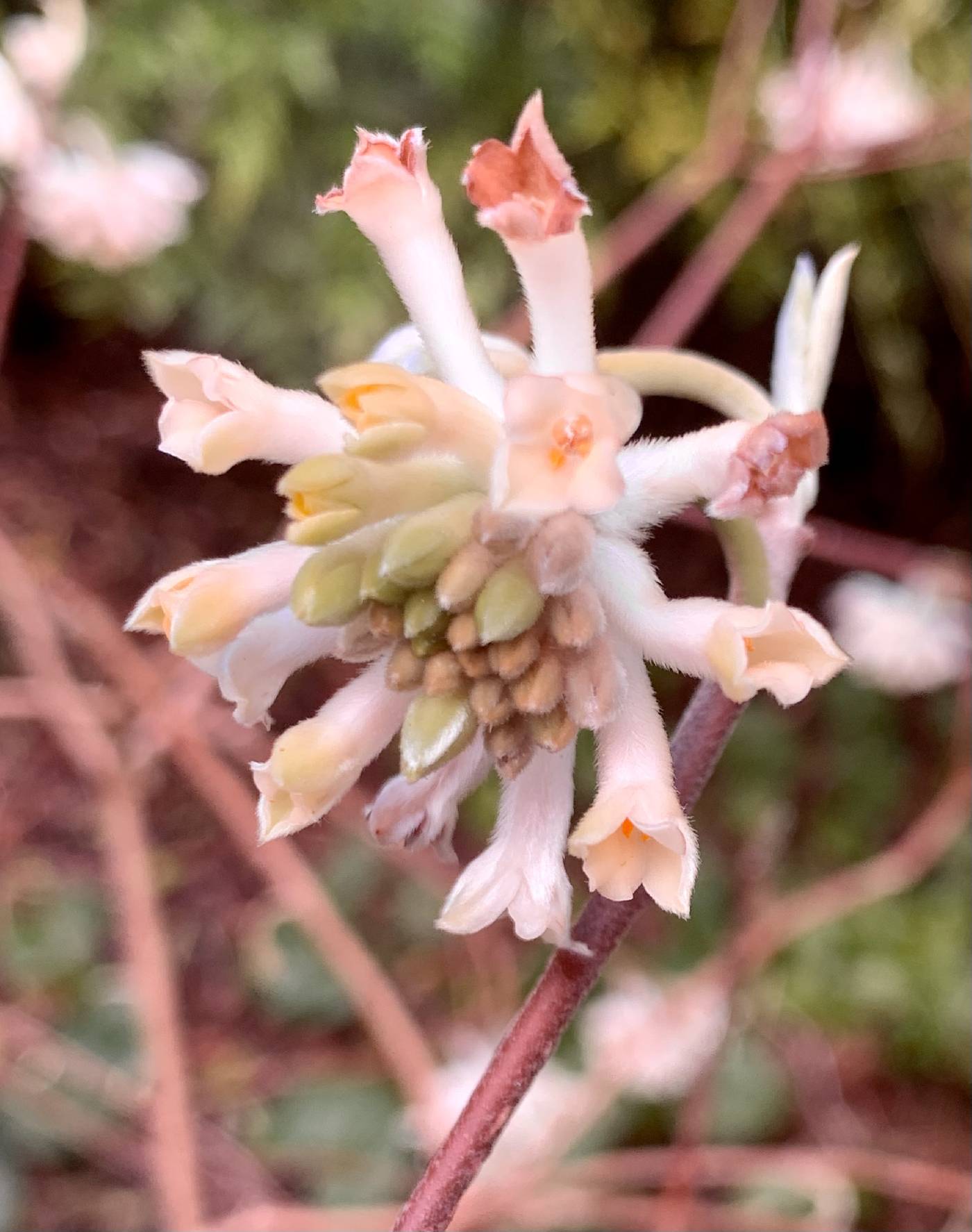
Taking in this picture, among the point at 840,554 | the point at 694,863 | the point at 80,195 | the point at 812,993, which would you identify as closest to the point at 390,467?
the point at 694,863

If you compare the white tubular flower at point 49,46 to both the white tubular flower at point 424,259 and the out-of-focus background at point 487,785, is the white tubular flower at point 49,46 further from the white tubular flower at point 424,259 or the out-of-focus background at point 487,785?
the white tubular flower at point 424,259

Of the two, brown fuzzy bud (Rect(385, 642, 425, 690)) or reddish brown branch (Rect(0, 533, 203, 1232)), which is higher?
reddish brown branch (Rect(0, 533, 203, 1232))

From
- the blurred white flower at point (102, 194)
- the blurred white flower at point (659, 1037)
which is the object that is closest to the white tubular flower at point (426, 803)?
the blurred white flower at point (659, 1037)

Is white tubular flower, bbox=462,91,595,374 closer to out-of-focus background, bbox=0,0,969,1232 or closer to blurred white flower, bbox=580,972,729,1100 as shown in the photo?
out-of-focus background, bbox=0,0,969,1232

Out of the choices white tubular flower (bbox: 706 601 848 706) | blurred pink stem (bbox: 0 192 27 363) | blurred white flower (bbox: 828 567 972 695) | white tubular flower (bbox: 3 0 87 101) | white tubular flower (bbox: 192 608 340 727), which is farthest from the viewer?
blurred white flower (bbox: 828 567 972 695)

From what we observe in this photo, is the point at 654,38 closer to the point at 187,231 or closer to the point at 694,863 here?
the point at 187,231

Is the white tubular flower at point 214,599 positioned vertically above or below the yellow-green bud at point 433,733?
above

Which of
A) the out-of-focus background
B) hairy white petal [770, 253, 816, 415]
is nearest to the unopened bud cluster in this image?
hairy white petal [770, 253, 816, 415]
